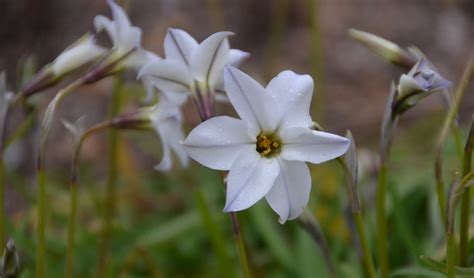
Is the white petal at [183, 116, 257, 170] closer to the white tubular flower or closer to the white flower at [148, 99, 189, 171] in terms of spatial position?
the white tubular flower

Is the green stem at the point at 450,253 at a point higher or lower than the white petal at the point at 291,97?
lower

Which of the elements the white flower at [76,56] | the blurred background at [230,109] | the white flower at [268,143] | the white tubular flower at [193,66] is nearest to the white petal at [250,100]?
the white flower at [268,143]

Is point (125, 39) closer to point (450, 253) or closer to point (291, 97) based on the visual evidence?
point (291, 97)

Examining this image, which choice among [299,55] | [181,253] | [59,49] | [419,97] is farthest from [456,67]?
[419,97]

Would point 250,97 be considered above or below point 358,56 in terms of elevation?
above

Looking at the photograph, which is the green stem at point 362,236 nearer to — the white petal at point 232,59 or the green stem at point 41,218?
the white petal at point 232,59

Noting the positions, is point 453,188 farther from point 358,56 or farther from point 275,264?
point 358,56

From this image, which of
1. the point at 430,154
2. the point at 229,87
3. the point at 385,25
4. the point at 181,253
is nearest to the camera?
the point at 229,87
